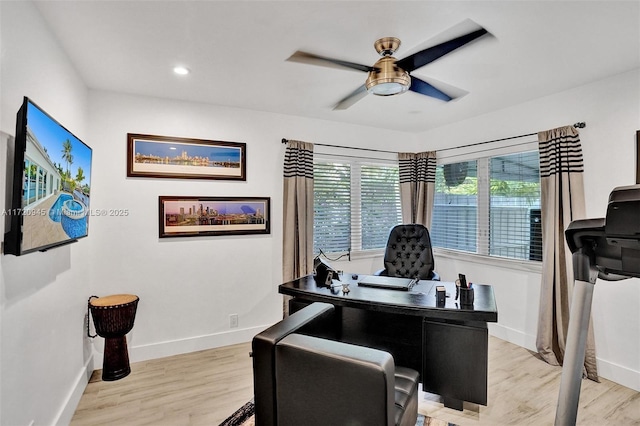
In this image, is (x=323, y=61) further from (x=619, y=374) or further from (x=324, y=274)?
(x=619, y=374)

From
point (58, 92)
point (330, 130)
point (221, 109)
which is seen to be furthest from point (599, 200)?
point (58, 92)

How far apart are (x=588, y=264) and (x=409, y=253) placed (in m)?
2.62

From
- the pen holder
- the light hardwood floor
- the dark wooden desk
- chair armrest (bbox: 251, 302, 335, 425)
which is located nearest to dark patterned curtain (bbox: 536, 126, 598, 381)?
the light hardwood floor

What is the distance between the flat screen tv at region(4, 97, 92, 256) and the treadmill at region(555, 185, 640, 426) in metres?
2.18

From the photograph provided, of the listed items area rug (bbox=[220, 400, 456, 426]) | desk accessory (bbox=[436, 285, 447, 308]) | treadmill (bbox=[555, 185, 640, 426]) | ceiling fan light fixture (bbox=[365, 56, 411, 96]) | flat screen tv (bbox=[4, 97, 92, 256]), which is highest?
ceiling fan light fixture (bbox=[365, 56, 411, 96])

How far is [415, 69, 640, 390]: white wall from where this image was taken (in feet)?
8.56

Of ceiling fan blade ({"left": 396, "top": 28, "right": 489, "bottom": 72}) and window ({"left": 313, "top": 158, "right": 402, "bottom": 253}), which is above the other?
Answer: ceiling fan blade ({"left": 396, "top": 28, "right": 489, "bottom": 72})

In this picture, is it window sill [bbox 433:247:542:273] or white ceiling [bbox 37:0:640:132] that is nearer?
white ceiling [bbox 37:0:640:132]

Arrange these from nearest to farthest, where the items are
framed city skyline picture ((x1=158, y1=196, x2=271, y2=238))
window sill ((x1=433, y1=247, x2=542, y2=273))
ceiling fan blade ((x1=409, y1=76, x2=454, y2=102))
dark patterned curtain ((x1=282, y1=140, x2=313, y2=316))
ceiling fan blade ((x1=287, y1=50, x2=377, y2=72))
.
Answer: ceiling fan blade ((x1=287, y1=50, x2=377, y2=72))
ceiling fan blade ((x1=409, y1=76, x2=454, y2=102))
framed city skyline picture ((x1=158, y1=196, x2=271, y2=238))
window sill ((x1=433, y1=247, x2=542, y2=273))
dark patterned curtain ((x1=282, y1=140, x2=313, y2=316))

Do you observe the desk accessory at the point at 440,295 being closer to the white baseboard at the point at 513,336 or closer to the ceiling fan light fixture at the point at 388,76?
the ceiling fan light fixture at the point at 388,76

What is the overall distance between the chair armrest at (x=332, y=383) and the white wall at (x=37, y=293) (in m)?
1.22

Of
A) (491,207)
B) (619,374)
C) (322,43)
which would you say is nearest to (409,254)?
(491,207)

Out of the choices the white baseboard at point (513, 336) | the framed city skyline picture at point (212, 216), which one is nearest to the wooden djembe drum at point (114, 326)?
the framed city skyline picture at point (212, 216)

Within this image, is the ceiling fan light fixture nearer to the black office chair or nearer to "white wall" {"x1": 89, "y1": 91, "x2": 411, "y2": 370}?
"white wall" {"x1": 89, "y1": 91, "x2": 411, "y2": 370}
